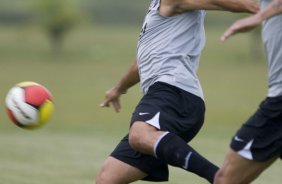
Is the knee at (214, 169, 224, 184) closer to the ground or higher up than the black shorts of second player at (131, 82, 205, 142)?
closer to the ground

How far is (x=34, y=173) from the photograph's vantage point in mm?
10633

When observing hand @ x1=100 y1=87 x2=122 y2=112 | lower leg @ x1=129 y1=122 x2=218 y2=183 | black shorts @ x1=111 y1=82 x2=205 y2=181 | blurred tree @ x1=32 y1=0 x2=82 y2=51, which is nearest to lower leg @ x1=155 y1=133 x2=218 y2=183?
lower leg @ x1=129 y1=122 x2=218 y2=183

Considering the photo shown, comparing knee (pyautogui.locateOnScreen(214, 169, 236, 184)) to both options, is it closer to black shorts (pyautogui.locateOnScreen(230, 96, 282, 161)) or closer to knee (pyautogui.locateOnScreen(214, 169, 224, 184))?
knee (pyautogui.locateOnScreen(214, 169, 224, 184))

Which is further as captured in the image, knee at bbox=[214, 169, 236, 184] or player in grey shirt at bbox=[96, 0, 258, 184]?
player in grey shirt at bbox=[96, 0, 258, 184]

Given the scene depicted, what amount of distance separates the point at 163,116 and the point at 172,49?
63 centimetres

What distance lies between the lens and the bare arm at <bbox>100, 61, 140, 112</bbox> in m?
7.66

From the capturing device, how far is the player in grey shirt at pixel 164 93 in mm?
6516

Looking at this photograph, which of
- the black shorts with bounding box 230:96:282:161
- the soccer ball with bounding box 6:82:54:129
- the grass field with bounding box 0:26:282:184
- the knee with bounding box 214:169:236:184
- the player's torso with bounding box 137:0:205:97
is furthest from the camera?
the grass field with bounding box 0:26:282:184

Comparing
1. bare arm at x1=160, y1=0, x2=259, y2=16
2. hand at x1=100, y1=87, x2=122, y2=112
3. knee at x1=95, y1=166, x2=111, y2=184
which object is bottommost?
knee at x1=95, y1=166, x2=111, y2=184

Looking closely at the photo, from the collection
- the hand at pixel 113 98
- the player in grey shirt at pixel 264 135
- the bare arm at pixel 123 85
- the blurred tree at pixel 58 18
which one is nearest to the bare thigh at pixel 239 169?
the player in grey shirt at pixel 264 135

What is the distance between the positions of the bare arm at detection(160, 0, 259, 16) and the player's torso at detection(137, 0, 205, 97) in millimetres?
104

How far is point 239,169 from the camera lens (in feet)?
19.2

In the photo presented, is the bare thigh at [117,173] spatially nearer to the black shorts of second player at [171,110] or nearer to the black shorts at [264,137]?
the black shorts of second player at [171,110]

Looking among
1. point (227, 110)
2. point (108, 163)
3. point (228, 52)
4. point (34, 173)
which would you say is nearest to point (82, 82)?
point (227, 110)
